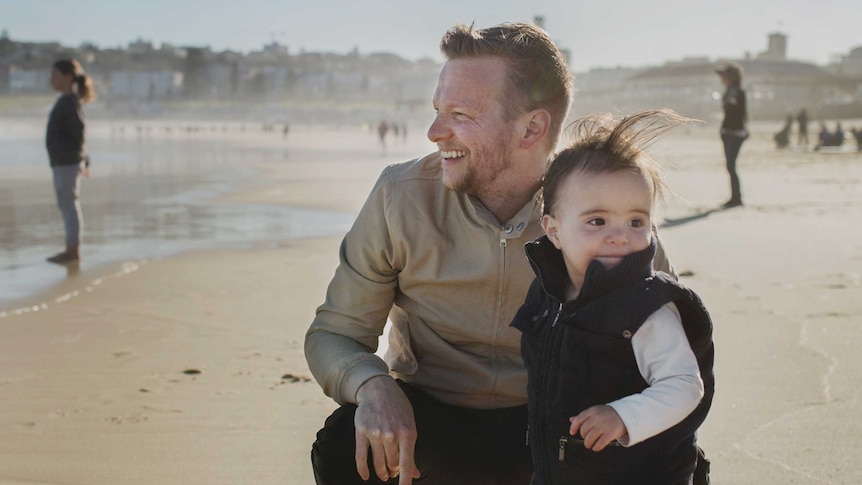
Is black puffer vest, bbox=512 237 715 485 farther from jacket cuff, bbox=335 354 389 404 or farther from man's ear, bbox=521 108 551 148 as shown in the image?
man's ear, bbox=521 108 551 148

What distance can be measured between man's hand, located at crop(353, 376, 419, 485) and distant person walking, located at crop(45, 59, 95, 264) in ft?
21.7

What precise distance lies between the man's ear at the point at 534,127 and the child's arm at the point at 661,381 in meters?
0.84

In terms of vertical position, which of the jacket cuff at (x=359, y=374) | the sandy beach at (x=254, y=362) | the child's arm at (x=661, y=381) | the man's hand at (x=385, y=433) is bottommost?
the sandy beach at (x=254, y=362)

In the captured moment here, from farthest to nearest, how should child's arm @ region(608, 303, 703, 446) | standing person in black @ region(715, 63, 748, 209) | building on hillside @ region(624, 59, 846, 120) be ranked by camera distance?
building on hillside @ region(624, 59, 846, 120), standing person in black @ region(715, 63, 748, 209), child's arm @ region(608, 303, 703, 446)

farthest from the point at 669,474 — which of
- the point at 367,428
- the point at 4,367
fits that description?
the point at 4,367

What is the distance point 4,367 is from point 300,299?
216 cm

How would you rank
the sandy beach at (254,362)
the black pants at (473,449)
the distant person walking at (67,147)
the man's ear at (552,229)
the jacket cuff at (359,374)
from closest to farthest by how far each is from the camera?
the man's ear at (552,229) < the jacket cuff at (359,374) < the black pants at (473,449) < the sandy beach at (254,362) < the distant person walking at (67,147)

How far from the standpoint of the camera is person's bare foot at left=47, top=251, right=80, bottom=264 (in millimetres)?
8406

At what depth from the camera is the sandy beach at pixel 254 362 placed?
3371 millimetres

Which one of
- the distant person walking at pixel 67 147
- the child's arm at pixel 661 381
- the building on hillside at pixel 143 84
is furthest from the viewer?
the building on hillside at pixel 143 84

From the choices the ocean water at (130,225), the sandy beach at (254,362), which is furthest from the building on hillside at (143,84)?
the sandy beach at (254,362)

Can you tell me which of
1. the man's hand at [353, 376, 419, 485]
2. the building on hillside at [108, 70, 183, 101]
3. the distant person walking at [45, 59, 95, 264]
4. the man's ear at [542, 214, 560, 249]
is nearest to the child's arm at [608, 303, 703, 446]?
the man's ear at [542, 214, 560, 249]

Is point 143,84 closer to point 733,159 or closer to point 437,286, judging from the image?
point 733,159

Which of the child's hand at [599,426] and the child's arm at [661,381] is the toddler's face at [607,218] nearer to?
the child's arm at [661,381]
